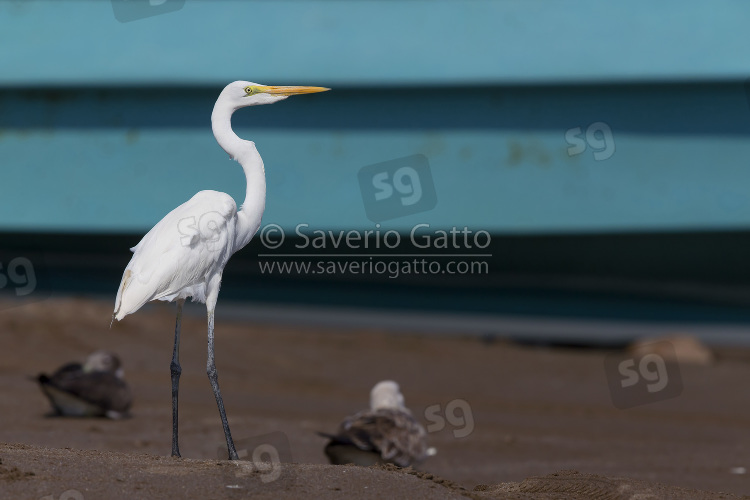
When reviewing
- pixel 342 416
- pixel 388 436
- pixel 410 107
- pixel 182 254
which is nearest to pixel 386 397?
pixel 388 436

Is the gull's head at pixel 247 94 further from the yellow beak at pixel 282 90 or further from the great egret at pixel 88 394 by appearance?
the great egret at pixel 88 394

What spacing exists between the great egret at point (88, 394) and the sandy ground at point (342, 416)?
15cm

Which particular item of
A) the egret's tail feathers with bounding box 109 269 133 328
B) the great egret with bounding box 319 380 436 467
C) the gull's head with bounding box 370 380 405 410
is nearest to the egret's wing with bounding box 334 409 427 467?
the great egret with bounding box 319 380 436 467

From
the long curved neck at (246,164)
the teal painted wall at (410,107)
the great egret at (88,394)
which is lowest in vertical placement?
the great egret at (88,394)

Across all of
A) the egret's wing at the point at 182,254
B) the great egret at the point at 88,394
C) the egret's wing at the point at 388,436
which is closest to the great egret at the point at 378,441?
the egret's wing at the point at 388,436

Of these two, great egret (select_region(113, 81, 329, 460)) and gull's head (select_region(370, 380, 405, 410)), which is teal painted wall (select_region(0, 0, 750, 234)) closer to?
gull's head (select_region(370, 380, 405, 410))

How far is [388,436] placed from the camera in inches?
198

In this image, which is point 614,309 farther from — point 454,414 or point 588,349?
point 454,414

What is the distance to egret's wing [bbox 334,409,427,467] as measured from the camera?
4965mm

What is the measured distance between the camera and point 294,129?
733 centimetres

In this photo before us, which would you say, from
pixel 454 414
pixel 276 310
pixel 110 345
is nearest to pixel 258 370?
pixel 276 310

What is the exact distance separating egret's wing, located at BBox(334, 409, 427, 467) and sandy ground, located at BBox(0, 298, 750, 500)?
0.78 feet

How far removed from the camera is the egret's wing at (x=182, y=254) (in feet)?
13.5

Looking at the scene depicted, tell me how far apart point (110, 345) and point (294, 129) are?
8.15ft
